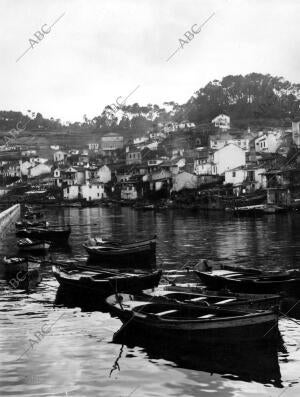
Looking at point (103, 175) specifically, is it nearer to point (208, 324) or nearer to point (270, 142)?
point (270, 142)

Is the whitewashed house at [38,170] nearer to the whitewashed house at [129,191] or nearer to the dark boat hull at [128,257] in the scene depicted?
the whitewashed house at [129,191]

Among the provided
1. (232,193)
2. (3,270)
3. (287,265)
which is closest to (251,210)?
(232,193)

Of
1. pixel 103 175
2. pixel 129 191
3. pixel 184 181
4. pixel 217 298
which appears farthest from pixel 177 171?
pixel 217 298

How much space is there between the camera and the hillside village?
76375 millimetres

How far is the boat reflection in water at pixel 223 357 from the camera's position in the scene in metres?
13.0

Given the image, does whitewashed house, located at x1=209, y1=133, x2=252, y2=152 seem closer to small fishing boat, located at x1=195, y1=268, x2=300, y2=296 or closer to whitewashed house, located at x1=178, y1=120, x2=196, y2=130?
whitewashed house, located at x1=178, y1=120, x2=196, y2=130

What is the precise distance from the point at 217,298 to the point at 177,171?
257ft

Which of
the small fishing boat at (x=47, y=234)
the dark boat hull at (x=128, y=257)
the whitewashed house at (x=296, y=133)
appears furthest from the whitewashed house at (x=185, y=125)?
the dark boat hull at (x=128, y=257)

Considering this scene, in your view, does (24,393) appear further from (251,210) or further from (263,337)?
(251,210)

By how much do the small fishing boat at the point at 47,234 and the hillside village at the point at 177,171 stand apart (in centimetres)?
3272

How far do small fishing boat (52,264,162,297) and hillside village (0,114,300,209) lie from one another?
46977 millimetres

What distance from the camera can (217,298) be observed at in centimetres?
1648

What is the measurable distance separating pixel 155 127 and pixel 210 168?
6401 cm

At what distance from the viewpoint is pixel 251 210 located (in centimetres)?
6362
